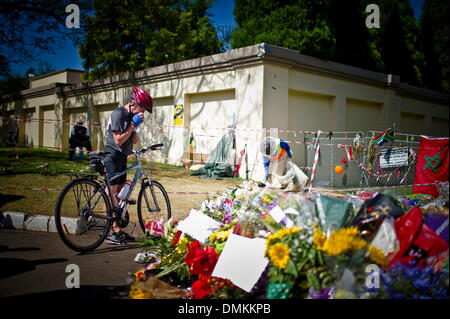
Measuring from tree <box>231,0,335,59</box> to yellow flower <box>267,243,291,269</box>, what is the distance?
1168 centimetres

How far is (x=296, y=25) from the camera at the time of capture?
43.2ft

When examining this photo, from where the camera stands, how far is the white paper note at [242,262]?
8.50 ft

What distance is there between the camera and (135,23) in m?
18.3

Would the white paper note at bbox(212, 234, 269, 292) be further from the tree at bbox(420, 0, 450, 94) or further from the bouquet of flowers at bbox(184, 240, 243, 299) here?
the tree at bbox(420, 0, 450, 94)

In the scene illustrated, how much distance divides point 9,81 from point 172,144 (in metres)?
7.43

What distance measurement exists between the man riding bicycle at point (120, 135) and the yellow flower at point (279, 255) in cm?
276

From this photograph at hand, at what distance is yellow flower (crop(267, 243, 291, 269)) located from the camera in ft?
7.75

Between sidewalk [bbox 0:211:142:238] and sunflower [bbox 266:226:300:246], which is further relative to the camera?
sidewalk [bbox 0:211:142:238]

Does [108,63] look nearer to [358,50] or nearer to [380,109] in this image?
[358,50]

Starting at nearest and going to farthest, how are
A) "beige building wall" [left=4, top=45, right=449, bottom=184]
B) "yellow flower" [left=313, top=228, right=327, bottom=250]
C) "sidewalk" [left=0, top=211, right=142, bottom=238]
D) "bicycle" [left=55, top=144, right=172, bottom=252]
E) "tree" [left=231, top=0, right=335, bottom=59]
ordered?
1. "yellow flower" [left=313, top=228, right=327, bottom=250]
2. "bicycle" [left=55, top=144, right=172, bottom=252]
3. "sidewalk" [left=0, top=211, right=142, bottom=238]
4. "beige building wall" [left=4, top=45, right=449, bottom=184]
5. "tree" [left=231, top=0, right=335, bottom=59]

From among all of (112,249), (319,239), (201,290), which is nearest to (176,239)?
(201,290)

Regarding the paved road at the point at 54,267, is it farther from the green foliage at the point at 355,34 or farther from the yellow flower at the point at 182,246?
the green foliage at the point at 355,34

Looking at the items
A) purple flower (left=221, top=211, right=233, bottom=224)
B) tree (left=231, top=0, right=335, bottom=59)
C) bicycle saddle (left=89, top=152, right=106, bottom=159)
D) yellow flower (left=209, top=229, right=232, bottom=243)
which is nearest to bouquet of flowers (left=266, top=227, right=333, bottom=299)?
yellow flower (left=209, top=229, right=232, bottom=243)

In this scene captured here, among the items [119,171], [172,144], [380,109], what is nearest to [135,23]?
[172,144]
